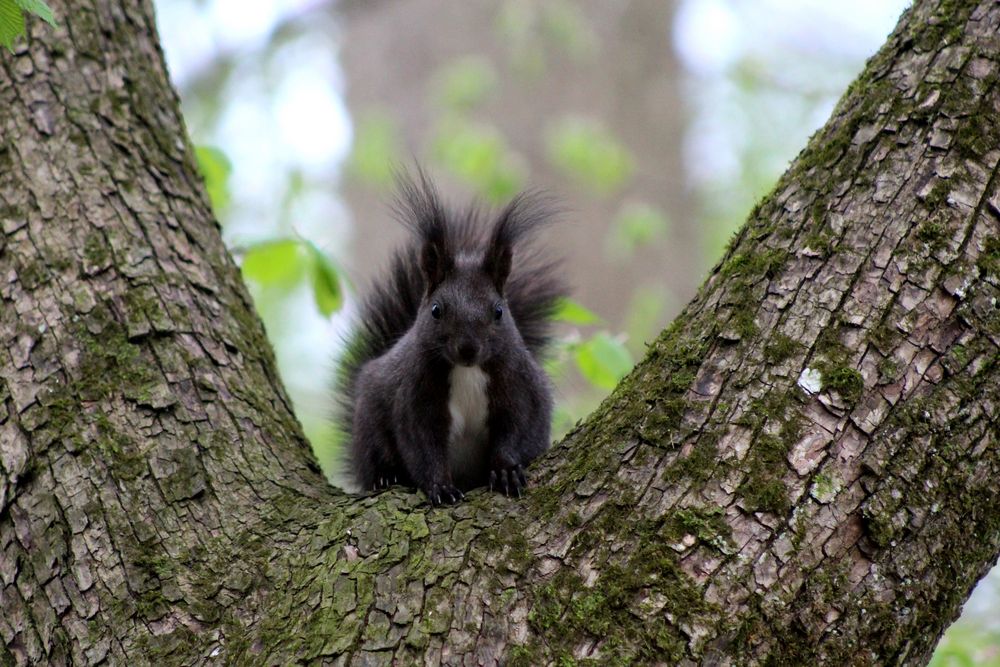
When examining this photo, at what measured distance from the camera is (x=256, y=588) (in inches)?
83.8

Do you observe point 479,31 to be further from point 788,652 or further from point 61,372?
point 788,652

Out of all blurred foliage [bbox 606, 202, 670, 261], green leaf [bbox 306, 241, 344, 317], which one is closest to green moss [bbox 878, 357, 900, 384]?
green leaf [bbox 306, 241, 344, 317]

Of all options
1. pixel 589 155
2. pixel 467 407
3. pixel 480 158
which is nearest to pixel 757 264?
pixel 467 407

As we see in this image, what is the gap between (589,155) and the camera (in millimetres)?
6605

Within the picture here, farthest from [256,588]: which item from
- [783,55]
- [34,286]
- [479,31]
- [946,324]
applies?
[783,55]

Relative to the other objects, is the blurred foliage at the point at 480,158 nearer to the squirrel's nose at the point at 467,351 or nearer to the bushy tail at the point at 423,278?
the bushy tail at the point at 423,278

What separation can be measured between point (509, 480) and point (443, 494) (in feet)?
0.82

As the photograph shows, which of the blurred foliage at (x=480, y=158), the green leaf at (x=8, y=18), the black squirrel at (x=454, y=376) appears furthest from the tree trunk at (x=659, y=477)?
the blurred foliage at (x=480, y=158)

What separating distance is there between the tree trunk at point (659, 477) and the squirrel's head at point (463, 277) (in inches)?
28.1

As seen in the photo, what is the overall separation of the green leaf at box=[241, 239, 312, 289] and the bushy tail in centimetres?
33

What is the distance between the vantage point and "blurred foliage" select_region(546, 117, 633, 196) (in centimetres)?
662

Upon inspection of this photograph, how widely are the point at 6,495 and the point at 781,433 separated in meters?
1.68

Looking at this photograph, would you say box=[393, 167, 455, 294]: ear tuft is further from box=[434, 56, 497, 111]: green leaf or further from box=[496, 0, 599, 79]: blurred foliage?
box=[496, 0, 599, 79]: blurred foliage

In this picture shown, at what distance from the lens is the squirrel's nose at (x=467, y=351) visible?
9.86ft
